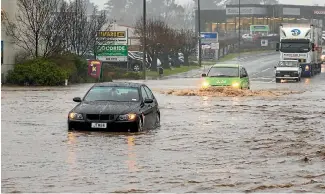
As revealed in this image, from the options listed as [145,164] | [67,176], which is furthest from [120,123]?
[67,176]

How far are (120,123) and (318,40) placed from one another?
172 feet

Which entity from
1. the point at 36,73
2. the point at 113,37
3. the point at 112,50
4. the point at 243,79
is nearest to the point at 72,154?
the point at 243,79

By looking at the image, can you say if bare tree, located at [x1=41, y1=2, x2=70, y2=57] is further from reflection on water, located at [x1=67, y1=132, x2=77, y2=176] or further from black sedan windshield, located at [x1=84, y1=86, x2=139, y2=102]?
reflection on water, located at [x1=67, y1=132, x2=77, y2=176]

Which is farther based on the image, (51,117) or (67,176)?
(51,117)

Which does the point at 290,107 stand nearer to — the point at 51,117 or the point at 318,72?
the point at 51,117

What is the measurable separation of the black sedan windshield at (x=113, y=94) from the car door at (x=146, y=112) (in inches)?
11.3

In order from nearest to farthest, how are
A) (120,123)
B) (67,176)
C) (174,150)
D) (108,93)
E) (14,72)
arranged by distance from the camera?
(67,176) → (174,150) → (120,123) → (108,93) → (14,72)

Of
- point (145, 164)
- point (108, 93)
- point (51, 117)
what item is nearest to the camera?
point (145, 164)

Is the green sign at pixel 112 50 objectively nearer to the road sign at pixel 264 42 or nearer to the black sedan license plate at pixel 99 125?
the black sedan license plate at pixel 99 125

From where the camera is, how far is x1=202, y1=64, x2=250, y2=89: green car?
37688mm

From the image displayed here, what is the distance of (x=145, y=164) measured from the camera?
50.0 feet

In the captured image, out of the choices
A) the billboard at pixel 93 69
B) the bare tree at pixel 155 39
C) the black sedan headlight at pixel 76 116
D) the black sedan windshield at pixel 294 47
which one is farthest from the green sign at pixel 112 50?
the black sedan headlight at pixel 76 116

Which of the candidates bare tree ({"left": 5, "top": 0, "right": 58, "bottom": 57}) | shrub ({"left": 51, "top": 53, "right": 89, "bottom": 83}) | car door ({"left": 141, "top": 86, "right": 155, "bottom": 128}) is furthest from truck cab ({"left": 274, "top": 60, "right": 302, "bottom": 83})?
car door ({"left": 141, "top": 86, "right": 155, "bottom": 128})

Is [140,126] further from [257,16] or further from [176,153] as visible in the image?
[257,16]
